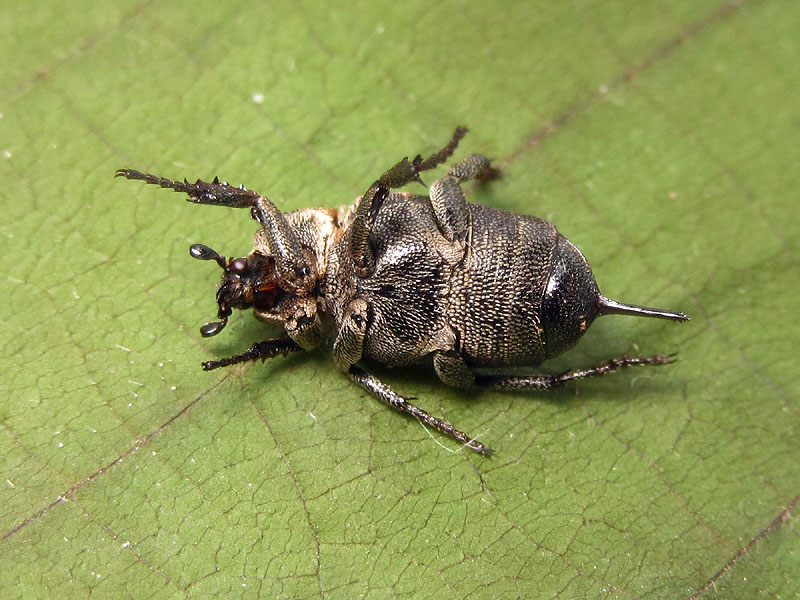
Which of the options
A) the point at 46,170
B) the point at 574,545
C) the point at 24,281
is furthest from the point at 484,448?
the point at 46,170

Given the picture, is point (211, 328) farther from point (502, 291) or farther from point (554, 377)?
point (554, 377)

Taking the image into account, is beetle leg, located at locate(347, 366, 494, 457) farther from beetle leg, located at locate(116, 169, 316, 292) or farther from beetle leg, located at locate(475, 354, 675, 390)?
beetle leg, located at locate(116, 169, 316, 292)

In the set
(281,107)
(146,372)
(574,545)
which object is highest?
(281,107)

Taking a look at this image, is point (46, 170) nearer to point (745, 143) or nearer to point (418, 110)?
point (418, 110)

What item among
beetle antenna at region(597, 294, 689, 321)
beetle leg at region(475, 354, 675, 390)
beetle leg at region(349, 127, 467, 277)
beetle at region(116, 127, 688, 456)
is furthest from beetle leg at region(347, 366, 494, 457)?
beetle antenna at region(597, 294, 689, 321)

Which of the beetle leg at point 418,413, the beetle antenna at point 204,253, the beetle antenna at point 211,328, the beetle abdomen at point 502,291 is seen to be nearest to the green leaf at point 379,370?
the beetle leg at point 418,413

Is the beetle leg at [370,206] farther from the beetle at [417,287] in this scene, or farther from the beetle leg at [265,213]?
the beetle leg at [265,213]
